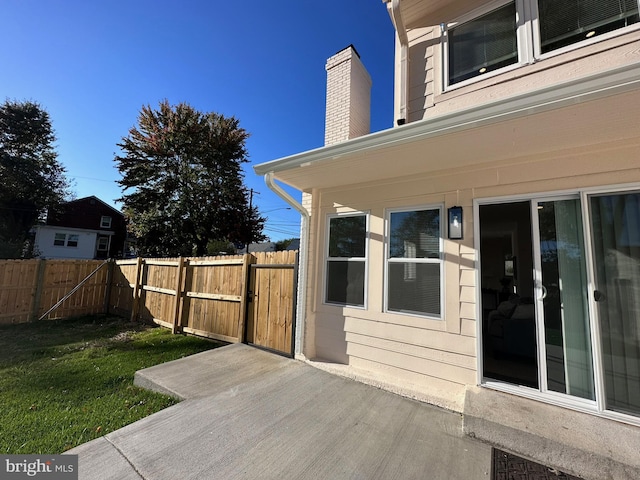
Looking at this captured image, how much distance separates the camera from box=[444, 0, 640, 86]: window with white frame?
3021 millimetres

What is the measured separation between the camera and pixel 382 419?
2.71m

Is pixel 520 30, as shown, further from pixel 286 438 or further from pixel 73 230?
pixel 73 230

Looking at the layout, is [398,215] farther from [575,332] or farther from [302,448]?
[302,448]

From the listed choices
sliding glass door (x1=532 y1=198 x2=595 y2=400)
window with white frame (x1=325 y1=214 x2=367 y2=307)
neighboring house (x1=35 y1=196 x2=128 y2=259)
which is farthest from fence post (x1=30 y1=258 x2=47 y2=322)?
neighboring house (x1=35 y1=196 x2=128 y2=259)

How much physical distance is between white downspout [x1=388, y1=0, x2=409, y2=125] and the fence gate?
9.27ft

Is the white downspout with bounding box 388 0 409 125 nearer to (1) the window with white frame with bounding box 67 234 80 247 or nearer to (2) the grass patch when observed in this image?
(2) the grass patch

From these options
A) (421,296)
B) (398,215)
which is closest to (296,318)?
(421,296)

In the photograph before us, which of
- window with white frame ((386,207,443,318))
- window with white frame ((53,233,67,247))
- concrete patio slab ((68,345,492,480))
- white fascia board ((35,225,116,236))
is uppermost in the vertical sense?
white fascia board ((35,225,116,236))

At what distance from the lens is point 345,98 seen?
4648mm

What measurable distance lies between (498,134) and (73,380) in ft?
19.1

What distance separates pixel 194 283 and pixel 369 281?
4379mm

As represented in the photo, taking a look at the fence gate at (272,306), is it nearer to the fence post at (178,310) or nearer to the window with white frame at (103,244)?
the fence post at (178,310)

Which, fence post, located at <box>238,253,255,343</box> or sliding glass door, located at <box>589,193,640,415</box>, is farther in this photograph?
fence post, located at <box>238,253,255,343</box>

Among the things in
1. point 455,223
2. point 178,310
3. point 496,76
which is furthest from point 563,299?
point 178,310
